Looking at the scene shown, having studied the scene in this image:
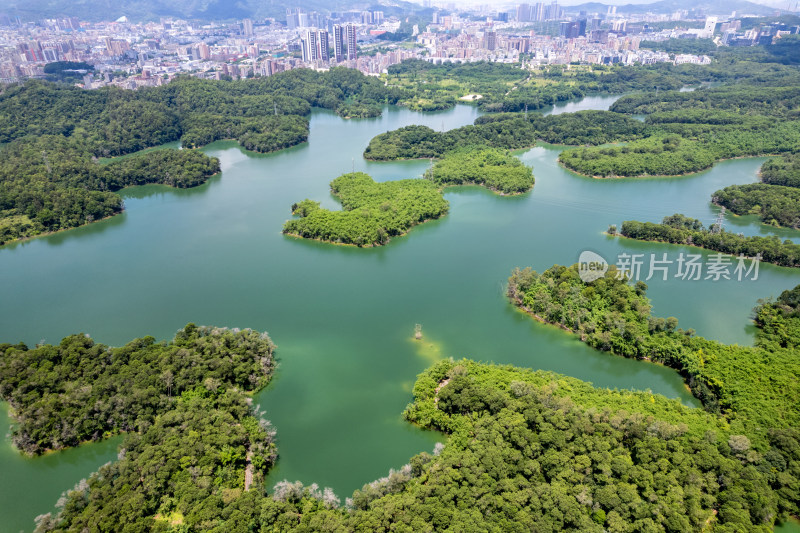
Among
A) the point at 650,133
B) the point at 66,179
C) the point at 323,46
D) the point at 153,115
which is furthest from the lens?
the point at 323,46

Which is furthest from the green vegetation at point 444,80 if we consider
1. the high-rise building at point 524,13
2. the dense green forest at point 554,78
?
the high-rise building at point 524,13

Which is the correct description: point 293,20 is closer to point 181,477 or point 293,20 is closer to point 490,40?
point 490,40

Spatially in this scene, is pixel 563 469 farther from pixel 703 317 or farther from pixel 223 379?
pixel 703 317

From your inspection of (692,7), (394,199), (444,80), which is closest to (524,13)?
(692,7)

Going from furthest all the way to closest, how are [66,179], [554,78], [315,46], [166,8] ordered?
[166,8] < [315,46] < [554,78] < [66,179]

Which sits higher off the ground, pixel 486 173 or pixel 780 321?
pixel 486 173

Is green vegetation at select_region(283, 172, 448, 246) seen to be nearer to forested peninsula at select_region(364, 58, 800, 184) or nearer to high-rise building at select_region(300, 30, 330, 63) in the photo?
forested peninsula at select_region(364, 58, 800, 184)

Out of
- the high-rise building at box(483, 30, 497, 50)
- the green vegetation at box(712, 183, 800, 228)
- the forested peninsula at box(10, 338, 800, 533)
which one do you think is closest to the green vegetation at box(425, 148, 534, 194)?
the green vegetation at box(712, 183, 800, 228)

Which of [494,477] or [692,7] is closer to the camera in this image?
[494,477]
